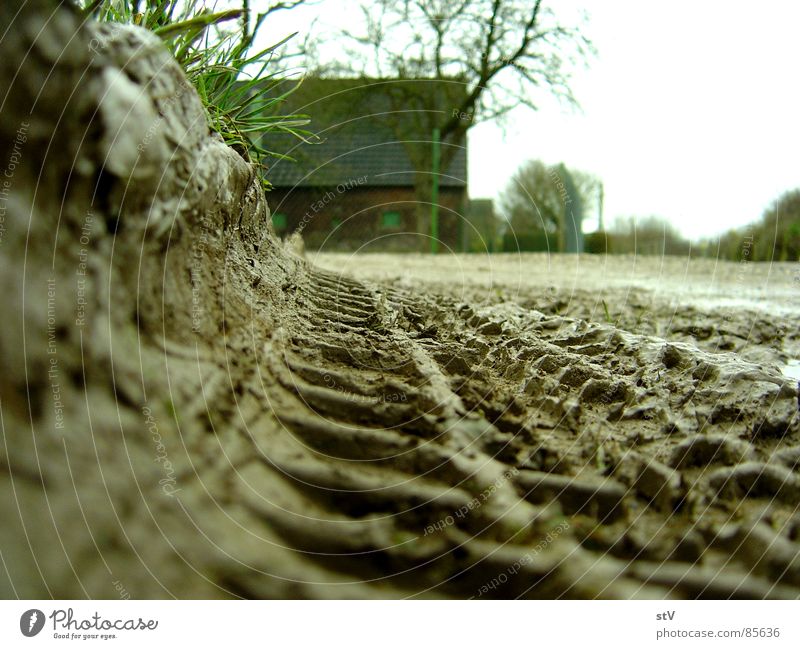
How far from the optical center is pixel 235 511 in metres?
1.20

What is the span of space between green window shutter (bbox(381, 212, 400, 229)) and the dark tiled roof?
859mm

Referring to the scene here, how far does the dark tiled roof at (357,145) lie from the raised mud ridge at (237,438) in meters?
2.25

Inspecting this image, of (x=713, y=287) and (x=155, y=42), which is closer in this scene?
(x=155, y=42)

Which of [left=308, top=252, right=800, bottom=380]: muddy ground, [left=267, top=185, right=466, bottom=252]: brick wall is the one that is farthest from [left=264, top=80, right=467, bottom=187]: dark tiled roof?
[left=308, top=252, right=800, bottom=380]: muddy ground

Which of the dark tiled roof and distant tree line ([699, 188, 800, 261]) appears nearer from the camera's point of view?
distant tree line ([699, 188, 800, 261])

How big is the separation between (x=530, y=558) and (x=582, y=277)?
215 inches

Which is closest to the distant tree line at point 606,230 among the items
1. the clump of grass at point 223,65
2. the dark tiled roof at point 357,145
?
the dark tiled roof at point 357,145

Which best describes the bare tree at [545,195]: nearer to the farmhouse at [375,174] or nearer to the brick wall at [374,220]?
the farmhouse at [375,174]

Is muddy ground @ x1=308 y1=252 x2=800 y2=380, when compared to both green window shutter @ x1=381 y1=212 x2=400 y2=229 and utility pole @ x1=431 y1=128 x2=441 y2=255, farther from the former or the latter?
green window shutter @ x1=381 y1=212 x2=400 y2=229

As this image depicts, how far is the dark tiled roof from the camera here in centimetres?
473

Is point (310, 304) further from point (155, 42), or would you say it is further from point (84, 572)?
point (84, 572)

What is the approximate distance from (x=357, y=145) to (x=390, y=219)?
2.23m

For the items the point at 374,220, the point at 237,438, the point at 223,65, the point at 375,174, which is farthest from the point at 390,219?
the point at 237,438
